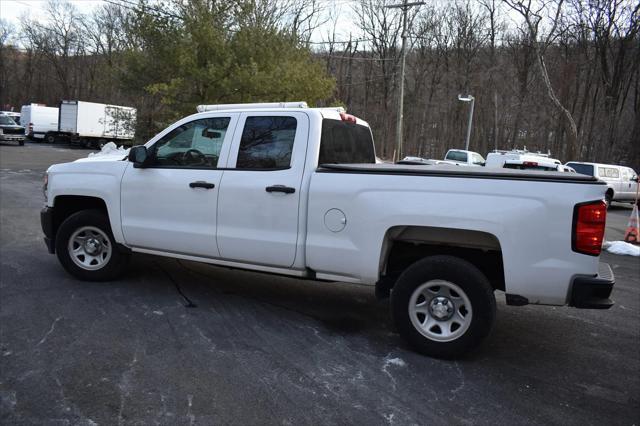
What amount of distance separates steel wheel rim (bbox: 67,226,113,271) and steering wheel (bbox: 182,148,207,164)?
4.41 ft

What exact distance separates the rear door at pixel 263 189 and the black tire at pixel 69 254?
1452 mm

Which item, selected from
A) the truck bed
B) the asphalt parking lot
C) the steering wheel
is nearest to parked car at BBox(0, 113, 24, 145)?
the asphalt parking lot

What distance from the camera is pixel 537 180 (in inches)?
149

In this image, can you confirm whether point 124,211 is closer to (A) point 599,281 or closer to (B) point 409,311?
(B) point 409,311

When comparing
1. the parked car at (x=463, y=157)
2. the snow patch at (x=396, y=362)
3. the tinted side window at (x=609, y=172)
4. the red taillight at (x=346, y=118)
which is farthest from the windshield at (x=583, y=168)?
the snow patch at (x=396, y=362)

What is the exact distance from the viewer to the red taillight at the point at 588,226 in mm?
3688

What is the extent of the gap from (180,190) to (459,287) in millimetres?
2774

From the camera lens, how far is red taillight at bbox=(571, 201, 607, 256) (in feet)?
12.1

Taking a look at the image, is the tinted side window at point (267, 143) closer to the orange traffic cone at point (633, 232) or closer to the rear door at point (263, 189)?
the rear door at point (263, 189)

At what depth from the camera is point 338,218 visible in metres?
4.39

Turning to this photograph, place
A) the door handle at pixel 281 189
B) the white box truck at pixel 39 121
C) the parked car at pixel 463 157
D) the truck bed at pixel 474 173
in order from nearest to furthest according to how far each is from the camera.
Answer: the truck bed at pixel 474 173, the door handle at pixel 281 189, the parked car at pixel 463 157, the white box truck at pixel 39 121

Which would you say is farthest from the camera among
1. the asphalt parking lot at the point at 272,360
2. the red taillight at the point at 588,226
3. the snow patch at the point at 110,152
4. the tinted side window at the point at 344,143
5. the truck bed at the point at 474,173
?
the snow patch at the point at 110,152

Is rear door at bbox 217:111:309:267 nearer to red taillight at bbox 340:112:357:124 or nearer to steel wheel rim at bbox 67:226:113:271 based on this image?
red taillight at bbox 340:112:357:124

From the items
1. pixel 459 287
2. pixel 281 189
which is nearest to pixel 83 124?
pixel 281 189
